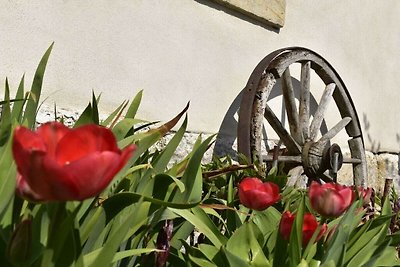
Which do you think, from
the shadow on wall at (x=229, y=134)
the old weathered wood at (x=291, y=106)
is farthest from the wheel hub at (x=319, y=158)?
the shadow on wall at (x=229, y=134)

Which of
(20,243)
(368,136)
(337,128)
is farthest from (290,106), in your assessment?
(20,243)

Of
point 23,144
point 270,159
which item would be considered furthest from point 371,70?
point 23,144

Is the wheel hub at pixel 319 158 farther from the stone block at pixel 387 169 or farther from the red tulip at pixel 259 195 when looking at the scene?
the red tulip at pixel 259 195

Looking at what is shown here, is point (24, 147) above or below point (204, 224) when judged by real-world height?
above

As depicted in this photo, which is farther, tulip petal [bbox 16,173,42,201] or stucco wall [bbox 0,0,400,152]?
stucco wall [bbox 0,0,400,152]

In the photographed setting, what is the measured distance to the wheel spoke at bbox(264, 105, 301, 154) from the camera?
325 cm

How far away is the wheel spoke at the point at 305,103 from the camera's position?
3.46m

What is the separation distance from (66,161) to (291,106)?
115 inches

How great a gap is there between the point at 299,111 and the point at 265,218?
2.30 metres

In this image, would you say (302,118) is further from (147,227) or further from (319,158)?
(147,227)

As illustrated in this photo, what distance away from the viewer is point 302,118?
11.5 feet

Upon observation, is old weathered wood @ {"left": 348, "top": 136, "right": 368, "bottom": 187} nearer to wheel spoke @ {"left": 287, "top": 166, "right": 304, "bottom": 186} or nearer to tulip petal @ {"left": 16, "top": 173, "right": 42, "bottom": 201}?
wheel spoke @ {"left": 287, "top": 166, "right": 304, "bottom": 186}

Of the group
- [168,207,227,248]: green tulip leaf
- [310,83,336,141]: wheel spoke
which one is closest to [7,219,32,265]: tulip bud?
[168,207,227,248]: green tulip leaf

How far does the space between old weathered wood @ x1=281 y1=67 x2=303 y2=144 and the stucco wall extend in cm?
20
